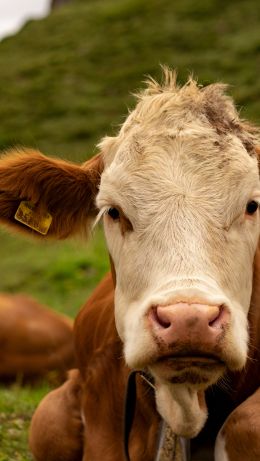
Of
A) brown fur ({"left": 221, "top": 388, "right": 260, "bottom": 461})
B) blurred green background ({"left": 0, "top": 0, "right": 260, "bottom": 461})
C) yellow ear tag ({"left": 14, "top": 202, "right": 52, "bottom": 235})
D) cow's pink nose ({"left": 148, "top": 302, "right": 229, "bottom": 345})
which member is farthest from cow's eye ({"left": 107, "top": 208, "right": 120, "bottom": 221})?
blurred green background ({"left": 0, "top": 0, "right": 260, "bottom": 461})

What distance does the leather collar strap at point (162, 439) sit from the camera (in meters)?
5.61

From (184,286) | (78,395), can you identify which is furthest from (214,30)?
(184,286)

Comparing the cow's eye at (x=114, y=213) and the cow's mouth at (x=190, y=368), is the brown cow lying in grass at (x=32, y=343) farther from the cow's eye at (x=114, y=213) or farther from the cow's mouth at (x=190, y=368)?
the cow's mouth at (x=190, y=368)

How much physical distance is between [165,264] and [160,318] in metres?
0.36

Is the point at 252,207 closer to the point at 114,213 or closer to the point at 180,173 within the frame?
the point at 180,173

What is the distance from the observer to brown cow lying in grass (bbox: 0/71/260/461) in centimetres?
473

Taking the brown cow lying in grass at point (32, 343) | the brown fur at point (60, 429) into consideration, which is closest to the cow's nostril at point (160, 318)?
the brown fur at point (60, 429)

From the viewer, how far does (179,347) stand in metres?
4.58

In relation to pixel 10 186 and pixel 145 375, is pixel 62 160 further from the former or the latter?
pixel 145 375

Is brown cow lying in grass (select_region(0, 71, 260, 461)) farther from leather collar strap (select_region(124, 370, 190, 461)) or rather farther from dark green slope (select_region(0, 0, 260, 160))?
dark green slope (select_region(0, 0, 260, 160))

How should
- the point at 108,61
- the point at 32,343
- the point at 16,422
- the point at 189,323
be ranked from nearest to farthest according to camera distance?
the point at 189,323 < the point at 16,422 < the point at 32,343 < the point at 108,61

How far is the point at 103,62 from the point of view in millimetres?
27219

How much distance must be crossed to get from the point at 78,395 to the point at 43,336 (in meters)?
5.17

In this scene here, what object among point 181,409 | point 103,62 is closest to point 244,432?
point 181,409
